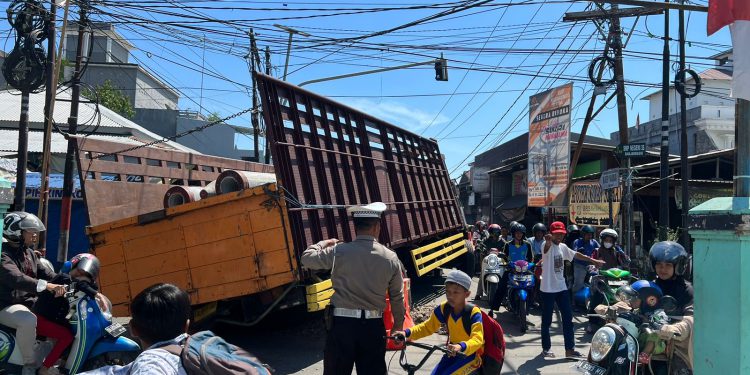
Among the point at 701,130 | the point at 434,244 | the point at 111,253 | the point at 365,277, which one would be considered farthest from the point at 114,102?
the point at 365,277

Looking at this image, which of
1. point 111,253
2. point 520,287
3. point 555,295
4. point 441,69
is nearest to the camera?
point 111,253

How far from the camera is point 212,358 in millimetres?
1892

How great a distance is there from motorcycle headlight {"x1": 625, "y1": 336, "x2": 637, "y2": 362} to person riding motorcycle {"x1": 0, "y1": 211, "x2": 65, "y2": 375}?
4.10 meters

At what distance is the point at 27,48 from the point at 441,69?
30.1 ft

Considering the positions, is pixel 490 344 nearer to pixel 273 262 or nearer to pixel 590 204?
pixel 273 262

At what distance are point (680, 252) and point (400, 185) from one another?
5726mm

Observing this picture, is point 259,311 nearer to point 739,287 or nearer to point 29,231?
point 29,231

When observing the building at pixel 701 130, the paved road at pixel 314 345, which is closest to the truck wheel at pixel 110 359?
the paved road at pixel 314 345

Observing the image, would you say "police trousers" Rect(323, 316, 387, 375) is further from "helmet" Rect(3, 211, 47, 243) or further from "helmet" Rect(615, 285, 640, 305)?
"helmet" Rect(3, 211, 47, 243)

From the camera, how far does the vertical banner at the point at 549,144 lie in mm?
14898

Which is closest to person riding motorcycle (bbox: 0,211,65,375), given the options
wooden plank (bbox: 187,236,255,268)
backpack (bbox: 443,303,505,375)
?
wooden plank (bbox: 187,236,255,268)

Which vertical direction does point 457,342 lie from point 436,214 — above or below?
below

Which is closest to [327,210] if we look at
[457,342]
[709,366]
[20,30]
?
[457,342]

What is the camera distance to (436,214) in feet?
38.0
